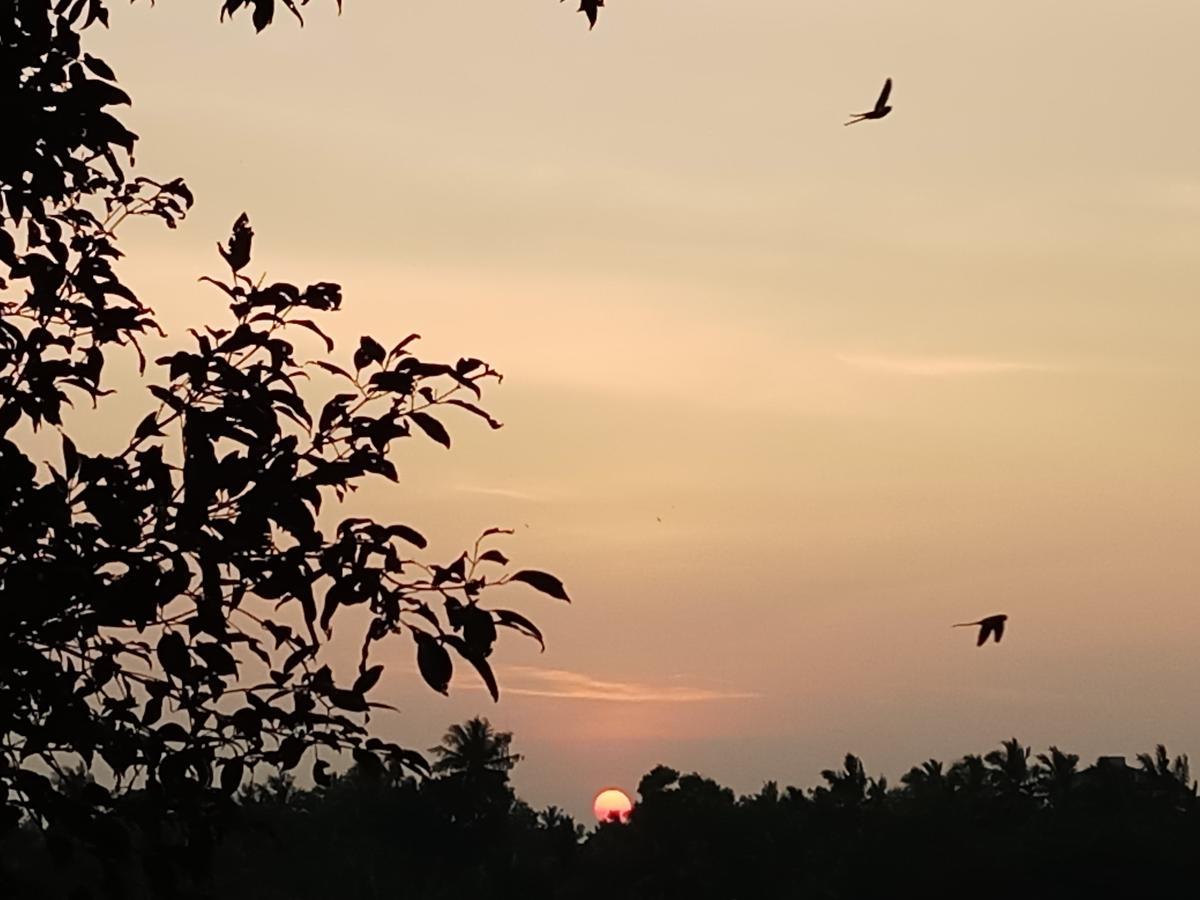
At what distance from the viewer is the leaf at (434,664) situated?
21.4 ft

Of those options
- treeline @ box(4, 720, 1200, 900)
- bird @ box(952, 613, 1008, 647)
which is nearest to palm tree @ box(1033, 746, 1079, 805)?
treeline @ box(4, 720, 1200, 900)

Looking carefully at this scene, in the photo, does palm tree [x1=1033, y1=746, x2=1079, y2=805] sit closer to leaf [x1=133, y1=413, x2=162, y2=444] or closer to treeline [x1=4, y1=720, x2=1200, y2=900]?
treeline [x1=4, y1=720, x2=1200, y2=900]

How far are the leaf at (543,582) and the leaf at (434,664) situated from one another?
0.37 metres

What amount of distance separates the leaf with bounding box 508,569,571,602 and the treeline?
73.8 metres

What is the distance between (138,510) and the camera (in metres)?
6.85

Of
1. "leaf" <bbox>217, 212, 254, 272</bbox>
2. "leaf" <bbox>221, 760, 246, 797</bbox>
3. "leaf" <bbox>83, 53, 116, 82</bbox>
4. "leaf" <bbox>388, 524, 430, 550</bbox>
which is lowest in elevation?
"leaf" <bbox>221, 760, 246, 797</bbox>

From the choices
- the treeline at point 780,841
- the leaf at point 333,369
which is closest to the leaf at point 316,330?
the leaf at point 333,369

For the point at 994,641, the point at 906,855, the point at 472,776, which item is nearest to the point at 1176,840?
the point at 906,855

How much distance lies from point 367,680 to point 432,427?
1.01 meters

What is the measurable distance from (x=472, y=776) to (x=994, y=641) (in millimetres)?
116306

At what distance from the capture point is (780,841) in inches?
4038

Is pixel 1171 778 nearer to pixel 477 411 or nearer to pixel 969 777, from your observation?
pixel 969 777

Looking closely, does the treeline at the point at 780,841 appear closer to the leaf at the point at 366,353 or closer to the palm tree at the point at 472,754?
the palm tree at the point at 472,754

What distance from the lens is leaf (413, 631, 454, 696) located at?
6.53 meters
